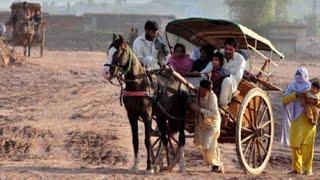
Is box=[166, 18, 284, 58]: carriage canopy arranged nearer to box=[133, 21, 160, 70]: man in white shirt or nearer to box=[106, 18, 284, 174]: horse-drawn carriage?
box=[106, 18, 284, 174]: horse-drawn carriage

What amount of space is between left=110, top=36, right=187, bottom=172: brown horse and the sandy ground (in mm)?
744

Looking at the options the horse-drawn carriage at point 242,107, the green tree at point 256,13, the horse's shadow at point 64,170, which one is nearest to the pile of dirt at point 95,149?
the horse-drawn carriage at point 242,107

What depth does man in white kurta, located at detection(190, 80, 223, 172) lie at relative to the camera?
10703 mm

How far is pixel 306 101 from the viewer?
38.9 feet

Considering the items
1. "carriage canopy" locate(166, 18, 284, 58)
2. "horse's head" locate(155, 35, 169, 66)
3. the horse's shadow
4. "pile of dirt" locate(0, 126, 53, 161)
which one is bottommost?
"pile of dirt" locate(0, 126, 53, 161)

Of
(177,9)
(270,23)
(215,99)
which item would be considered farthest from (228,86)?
(177,9)

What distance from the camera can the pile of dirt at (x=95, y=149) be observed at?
13.5 meters

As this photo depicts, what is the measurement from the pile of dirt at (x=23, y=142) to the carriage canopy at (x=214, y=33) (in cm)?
371

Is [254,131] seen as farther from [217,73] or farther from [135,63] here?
[135,63]

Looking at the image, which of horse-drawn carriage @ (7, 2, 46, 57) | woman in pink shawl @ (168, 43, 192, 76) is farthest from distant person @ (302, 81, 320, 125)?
horse-drawn carriage @ (7, 2, 46, 57)

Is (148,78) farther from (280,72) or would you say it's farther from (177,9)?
(177,9)

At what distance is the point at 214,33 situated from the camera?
12336 millimetres

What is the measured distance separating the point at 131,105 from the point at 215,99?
1.28 m

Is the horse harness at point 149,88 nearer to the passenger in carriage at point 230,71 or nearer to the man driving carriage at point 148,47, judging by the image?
the man driving carriage at point 148,47
